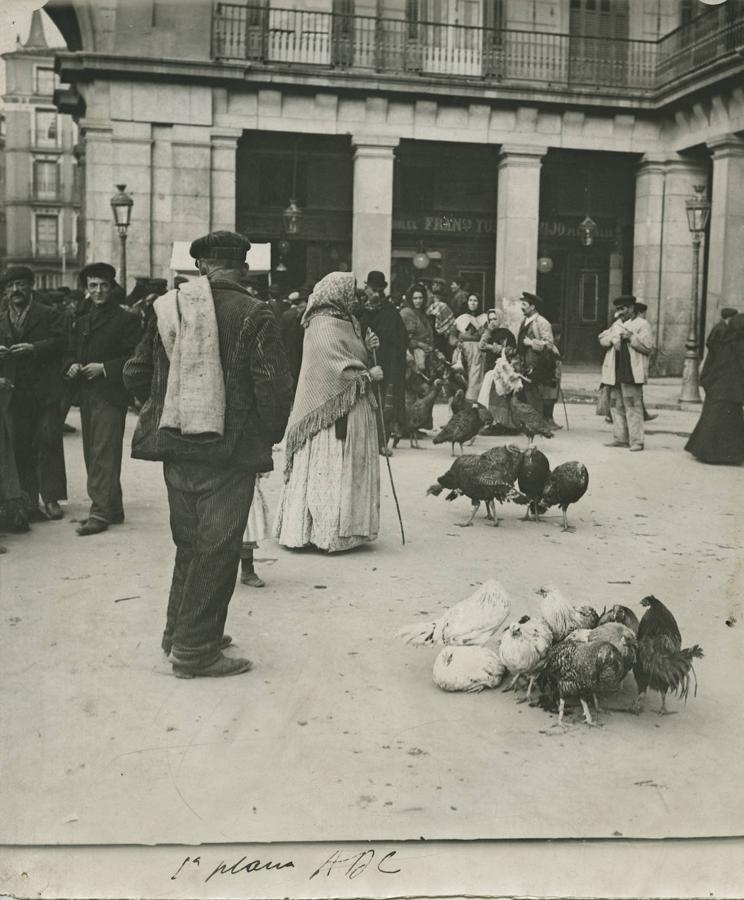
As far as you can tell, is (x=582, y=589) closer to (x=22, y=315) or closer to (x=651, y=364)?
(x=22, y=315)

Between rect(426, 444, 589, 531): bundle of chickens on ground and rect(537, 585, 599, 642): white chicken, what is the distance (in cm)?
358

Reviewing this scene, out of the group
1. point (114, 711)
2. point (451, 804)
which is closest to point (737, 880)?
point (451, 804)

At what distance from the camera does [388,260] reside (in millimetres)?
25219

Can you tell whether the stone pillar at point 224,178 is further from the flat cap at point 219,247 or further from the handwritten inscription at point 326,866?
the handwritten inscription at point 326,866

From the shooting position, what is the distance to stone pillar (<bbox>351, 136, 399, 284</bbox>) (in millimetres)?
24797

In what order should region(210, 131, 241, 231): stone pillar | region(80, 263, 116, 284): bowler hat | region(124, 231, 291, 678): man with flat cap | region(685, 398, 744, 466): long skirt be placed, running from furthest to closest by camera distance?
region(210, 131, 241, 231): stone pillar → region(685, 398, 744, 466): long skirt → region(80, 263, 116, 284): bowler hat → region(124, 231, 291, 678): man with flat cap

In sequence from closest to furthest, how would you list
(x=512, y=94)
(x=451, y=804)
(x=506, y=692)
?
(x=451, y=804) < (x=506, y=692) < (x=512, y=94)

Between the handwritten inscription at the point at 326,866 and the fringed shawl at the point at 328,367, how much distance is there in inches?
178

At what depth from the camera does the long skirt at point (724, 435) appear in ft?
41.1

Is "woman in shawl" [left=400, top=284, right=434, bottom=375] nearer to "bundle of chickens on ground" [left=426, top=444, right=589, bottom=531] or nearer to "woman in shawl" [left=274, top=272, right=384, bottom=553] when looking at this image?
"bundle of chickens on ground" [left=426, top=444, right=589, bottom=531]

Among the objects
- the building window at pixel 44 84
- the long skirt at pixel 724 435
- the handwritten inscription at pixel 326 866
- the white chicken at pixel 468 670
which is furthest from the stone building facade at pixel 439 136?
the building window at pixel 44 84

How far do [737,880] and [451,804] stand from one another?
3.21 ft

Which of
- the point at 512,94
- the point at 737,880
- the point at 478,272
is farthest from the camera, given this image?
the point at 478,272

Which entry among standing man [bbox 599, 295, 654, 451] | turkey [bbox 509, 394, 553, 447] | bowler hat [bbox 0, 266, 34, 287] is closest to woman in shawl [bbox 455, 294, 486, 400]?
standing man [bbox 599, 295, 654, 451]
